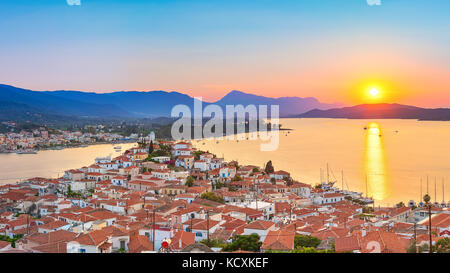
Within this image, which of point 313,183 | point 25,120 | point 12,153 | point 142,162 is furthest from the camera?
point 25,120

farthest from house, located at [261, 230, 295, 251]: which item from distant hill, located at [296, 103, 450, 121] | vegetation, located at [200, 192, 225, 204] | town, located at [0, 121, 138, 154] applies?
distant hill, located at [296, 103, 450, 121]

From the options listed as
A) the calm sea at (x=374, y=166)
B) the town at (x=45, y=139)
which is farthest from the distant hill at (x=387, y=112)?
the town at (x=45, y=139)

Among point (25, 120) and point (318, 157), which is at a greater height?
point (25, 120)

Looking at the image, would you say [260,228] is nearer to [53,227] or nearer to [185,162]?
[53,227]

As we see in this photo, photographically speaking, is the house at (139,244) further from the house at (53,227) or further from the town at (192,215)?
the house at (53,227)

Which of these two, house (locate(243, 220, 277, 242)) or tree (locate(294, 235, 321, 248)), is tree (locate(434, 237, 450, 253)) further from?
house (locate(243, 220, 277, 242))

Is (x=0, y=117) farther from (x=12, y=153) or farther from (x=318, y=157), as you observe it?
(x=318, y=157)
